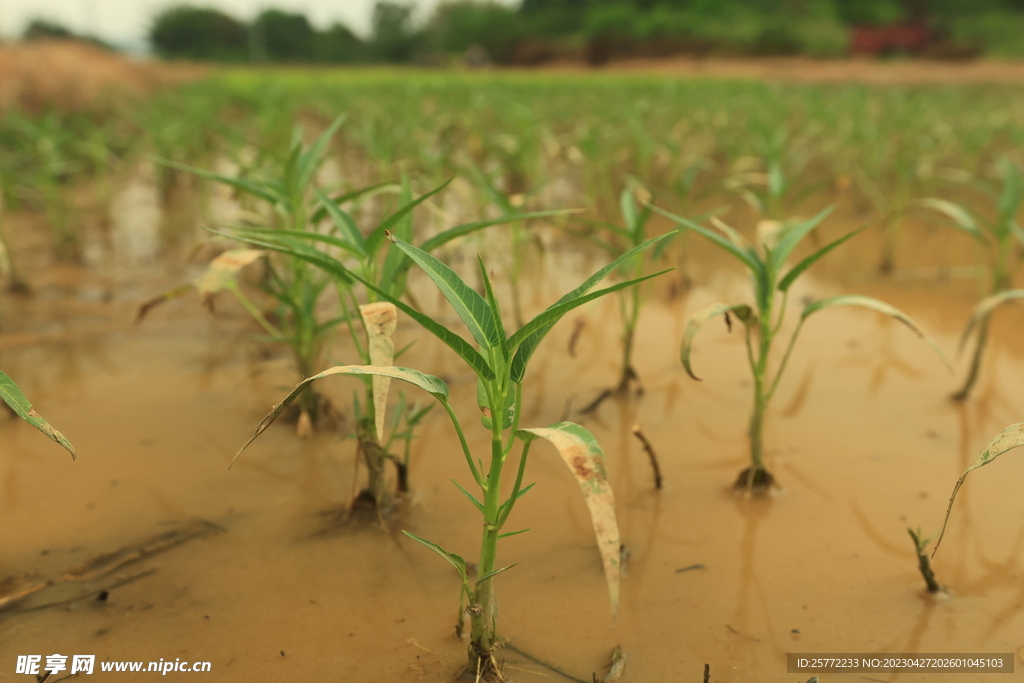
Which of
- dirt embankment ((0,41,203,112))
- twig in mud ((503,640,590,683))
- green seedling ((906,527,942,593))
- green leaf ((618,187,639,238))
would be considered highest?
dirt embankment ((0,41,203,112))

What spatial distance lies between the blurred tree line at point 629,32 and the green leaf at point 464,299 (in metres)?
27.2

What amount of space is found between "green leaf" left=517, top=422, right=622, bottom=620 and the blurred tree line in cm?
2729

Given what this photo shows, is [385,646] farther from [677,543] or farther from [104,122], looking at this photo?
[104,122]

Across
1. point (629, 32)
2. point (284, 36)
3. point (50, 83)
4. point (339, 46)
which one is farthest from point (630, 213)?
point (284, 36)

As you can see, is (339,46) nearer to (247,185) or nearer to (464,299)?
(247,185)

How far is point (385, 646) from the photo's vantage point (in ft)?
3.69

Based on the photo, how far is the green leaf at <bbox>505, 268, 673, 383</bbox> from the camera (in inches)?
35.7

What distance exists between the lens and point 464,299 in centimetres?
94

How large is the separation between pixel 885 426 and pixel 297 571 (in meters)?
1.51

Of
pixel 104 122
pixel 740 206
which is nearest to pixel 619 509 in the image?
pixel 740 206

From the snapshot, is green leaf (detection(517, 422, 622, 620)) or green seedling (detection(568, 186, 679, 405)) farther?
green seedling (detection(568, 186, 679, 405))

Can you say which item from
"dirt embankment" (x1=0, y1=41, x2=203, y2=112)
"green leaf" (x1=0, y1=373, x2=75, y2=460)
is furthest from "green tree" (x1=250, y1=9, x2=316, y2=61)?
"green leaf" (x1=0, y1=373, x2=75, y2=460)

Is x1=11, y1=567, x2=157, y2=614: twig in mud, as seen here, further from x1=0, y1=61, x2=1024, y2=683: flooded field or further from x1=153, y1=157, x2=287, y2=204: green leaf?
x1=153, y1=157, x2=287, y2=204: green leaf

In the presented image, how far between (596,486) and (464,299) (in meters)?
0.30
